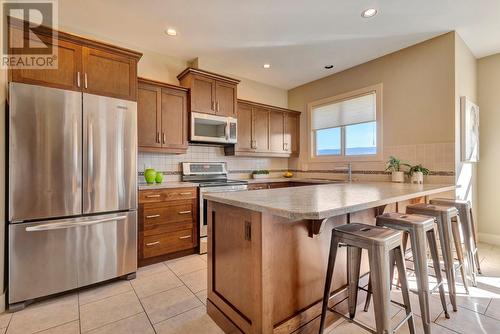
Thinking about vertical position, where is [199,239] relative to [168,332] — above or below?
above

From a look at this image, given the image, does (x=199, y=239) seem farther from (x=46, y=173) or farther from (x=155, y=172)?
(x=46, y=173)

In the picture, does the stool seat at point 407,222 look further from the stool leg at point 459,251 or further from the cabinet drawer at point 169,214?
the cabinet drawer at point 169,214

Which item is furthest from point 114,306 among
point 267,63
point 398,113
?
point 398,113

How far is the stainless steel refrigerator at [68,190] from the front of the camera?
73.5 inches

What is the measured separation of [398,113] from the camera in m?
3.26

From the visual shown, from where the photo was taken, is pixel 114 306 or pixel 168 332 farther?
pixel 114 306

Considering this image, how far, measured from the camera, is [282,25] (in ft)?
8.88

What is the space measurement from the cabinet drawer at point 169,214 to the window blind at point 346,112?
2813 millimetres

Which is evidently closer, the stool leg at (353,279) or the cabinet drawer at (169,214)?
the stool leg at (353,279)

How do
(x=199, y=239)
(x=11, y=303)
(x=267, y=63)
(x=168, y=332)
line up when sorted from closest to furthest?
(x=168, y=332) < (x=11, y=303) < (x=199, y=239) < (x=267, y=63)

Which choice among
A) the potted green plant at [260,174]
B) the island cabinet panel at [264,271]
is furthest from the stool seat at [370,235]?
the potted green plant at [260,174]

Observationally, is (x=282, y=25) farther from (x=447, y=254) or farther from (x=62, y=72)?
(x=447, y=254)

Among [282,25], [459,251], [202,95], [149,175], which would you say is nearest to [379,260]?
[459,251]

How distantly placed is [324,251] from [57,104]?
2.51 m
